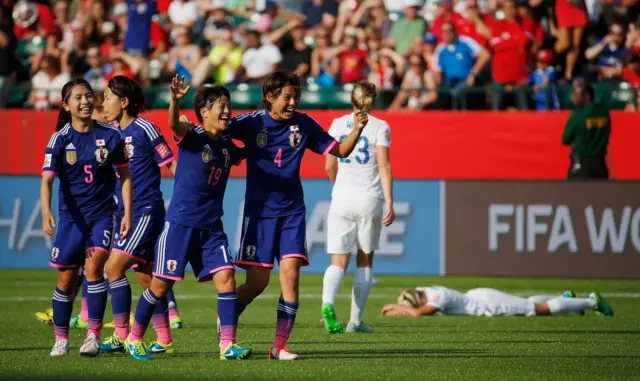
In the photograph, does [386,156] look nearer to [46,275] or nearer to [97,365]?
[97,365]

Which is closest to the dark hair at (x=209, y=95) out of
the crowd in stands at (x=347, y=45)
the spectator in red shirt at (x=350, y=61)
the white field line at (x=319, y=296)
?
the white field line at (x=319, y=296)

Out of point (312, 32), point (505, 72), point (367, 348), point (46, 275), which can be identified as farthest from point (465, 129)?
point (367, 348)

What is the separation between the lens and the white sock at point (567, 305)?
12.6 metres

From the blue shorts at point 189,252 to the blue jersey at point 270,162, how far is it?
1.45 feet

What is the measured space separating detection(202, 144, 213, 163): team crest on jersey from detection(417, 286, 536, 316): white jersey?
476 centimetres

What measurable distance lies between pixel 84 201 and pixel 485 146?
11101 millimetres

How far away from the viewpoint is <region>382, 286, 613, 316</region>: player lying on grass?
12594 millimetres

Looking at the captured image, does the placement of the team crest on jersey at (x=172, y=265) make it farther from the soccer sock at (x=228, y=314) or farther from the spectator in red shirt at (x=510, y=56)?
the spectator in red shirt at (x=510, y=56)

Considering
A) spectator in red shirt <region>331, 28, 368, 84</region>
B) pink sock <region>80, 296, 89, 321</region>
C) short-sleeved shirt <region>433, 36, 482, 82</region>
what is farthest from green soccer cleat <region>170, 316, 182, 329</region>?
spectator in red shirt <region>331, 28, 368, 84</region>

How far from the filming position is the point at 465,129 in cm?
1888

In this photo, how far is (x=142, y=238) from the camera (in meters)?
9.19

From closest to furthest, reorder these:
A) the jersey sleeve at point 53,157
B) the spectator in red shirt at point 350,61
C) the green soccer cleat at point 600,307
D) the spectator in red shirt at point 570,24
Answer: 1. the jersey sleeve at point 53,157
2. the green soccer cleat at point 600,307
3. the spectator in red shirt at point 570,24
4. the spectator in red shirt at point 350,61

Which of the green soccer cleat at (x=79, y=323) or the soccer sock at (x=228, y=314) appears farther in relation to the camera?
the green soccer cleat at (x=79, y=323)

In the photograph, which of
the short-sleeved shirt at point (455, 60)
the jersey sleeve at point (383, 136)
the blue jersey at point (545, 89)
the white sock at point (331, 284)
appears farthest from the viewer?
the short-sleeved shirt at point (455, 60)
